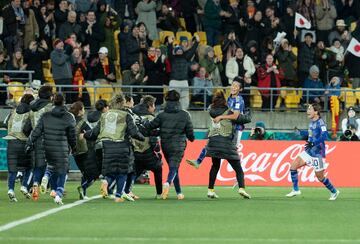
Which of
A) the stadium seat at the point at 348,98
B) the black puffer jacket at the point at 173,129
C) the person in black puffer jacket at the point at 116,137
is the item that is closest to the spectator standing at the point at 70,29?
the stadium seat at the point at 348,98

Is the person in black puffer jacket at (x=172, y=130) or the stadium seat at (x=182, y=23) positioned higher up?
the stadium seat at (x=182, y=23)

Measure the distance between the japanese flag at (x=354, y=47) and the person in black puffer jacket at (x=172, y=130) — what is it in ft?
44.4

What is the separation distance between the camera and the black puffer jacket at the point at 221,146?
22.9 meters

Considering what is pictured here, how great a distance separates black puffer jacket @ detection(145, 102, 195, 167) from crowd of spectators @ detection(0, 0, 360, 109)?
31.6 ft

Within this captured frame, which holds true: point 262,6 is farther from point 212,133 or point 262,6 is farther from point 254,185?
point 212,133

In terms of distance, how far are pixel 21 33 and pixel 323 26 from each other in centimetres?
870

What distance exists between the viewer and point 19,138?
74.9ft

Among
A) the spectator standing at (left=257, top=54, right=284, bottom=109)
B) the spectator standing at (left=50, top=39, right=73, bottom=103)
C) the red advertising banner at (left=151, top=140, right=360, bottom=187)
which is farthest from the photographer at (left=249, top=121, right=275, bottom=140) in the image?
the spectator standing at (left=50, top=39, right=73, bottom=103)

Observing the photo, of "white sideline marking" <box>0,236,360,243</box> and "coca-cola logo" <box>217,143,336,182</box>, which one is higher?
"white sideline marking" <box>0,236,360,243</box>

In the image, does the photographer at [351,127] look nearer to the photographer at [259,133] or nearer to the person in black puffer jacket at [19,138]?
the photographer at [259,133]

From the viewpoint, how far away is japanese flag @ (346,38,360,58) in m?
35.5

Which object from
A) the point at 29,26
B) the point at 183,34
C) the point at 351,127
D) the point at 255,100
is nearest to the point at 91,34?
the point at 29,26

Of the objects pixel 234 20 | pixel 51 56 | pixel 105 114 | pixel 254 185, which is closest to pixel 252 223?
pixel 105 114

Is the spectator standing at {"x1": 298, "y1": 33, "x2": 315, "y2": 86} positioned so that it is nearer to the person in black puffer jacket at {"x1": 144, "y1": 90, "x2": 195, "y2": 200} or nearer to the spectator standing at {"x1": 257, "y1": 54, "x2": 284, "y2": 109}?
the spectator standing at {"x1": 257, "y1": 54, "x2": 284, "y2": 109}
